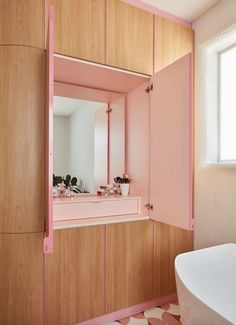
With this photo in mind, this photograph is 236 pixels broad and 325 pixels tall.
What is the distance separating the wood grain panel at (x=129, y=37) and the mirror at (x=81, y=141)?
53 centimetres

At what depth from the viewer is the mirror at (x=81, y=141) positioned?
2.04 m

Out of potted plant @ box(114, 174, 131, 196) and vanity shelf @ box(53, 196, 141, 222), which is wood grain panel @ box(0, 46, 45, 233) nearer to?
vanity shelf @ box(53, 196, 141, 222)

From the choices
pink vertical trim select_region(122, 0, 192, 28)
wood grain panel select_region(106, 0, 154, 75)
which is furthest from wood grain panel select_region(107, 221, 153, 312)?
pink vertical trim select_region(122, 0, 192, 28)

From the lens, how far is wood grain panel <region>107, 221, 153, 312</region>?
1.85 meters

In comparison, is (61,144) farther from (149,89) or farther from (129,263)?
(129,263)

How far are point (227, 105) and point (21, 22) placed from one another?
1.73 m

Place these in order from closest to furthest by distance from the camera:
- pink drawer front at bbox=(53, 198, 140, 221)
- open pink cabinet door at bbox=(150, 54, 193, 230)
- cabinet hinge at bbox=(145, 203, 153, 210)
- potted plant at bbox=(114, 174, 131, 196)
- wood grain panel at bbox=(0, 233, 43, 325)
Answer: wood grain panel at bbox=(0, 233, 43, 325) → open pink cabinet door at bbox=(150, 54, 193, 230) → pink drawer front at bbox=(53, 198, 140, 221) → cabinet hinge at bbox=(145, 203, 153, 210) → potted plant at bbox=(114, 174, 131, 196)

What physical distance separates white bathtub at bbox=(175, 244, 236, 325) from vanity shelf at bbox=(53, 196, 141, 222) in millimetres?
655

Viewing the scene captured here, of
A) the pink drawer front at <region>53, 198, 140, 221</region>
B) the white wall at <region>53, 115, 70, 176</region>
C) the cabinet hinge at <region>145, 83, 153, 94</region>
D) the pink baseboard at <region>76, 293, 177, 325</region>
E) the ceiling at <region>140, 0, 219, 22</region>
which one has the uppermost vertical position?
the ceiling at <region>140, 0, 219, 22</region>

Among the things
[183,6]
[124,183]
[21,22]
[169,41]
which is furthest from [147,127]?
[21,22]

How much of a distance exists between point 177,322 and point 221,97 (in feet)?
6.26

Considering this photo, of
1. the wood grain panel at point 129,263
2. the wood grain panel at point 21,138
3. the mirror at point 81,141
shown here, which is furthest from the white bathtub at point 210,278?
the mirror at point 81,141

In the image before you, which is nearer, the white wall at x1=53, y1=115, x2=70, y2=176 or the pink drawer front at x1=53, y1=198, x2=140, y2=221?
the pink drawer front at x1=53, y1=198, x2=140, y2=221

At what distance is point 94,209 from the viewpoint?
1922mm
